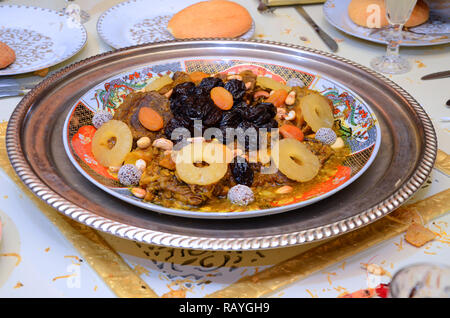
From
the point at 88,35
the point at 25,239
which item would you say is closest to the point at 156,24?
the point at 88,35

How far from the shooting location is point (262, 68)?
1900 mm

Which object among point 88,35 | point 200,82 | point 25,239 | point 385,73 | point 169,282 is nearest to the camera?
point 169,282

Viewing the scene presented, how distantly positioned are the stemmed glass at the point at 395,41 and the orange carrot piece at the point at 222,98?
0.90 metres

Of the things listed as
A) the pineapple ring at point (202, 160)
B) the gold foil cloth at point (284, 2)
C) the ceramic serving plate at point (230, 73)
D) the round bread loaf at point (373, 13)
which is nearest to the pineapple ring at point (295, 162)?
the ceramic serving plate at point (230, 73)

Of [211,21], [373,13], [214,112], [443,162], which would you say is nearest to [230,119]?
[214,112]

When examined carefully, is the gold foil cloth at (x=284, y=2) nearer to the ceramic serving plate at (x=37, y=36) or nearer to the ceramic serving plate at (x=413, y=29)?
the ceramic serving plate at (x=413, y=29)

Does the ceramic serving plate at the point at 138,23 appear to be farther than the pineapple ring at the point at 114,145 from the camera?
Yes

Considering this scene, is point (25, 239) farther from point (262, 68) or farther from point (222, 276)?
point (262, 68)

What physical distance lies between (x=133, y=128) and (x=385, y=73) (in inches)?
47.1

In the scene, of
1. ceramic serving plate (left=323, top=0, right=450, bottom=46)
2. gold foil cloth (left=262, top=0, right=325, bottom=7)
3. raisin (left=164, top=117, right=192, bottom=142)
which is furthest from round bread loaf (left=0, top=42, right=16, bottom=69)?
ceramic serving plate (left=323, top=0, right=450, bottom=46)

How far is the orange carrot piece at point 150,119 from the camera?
153 cm

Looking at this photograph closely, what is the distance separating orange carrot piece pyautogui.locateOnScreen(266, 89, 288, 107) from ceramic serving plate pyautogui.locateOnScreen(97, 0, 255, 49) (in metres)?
Answer: 0.66

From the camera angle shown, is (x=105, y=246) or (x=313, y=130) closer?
(x=105, y=246)

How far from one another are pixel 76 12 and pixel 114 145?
146cm
